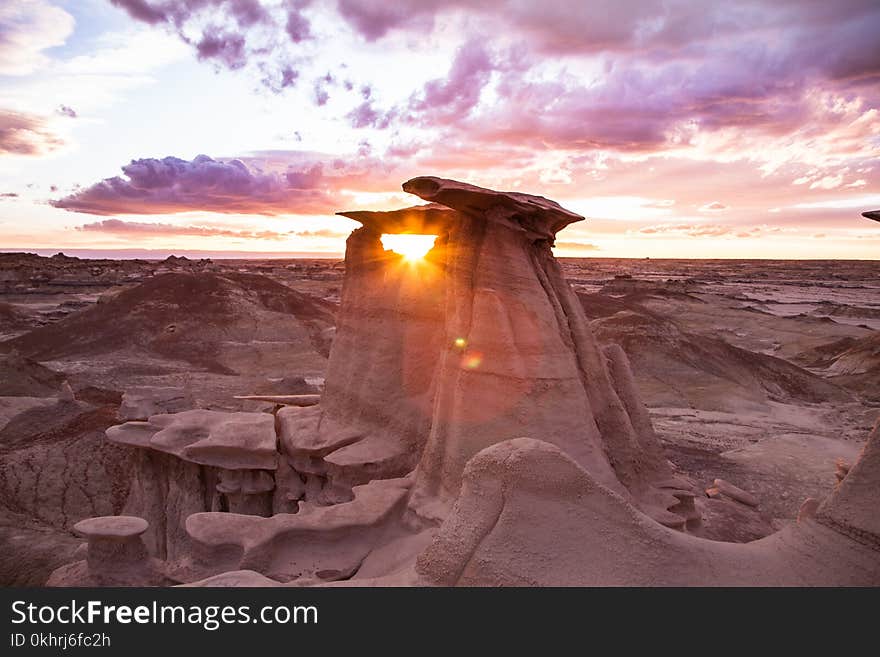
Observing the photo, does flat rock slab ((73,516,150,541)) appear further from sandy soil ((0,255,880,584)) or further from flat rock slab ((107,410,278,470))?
sandy soil ((0,255,880,584))

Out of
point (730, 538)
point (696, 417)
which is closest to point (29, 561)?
point (730, 538)

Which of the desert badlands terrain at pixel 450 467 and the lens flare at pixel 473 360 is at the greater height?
the lens flare at pixel 473 360

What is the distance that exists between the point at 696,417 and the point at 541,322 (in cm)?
1184

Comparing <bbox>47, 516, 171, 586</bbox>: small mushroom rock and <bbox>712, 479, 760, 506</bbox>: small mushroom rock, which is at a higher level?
<bbox>47, 516, 171, 586</bbox>: small mushroom rock

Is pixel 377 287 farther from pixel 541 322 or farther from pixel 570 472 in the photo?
pixel 570 472

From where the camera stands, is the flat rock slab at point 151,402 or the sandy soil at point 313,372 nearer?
the sandy soil at point 313,372

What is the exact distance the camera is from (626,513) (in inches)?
159
